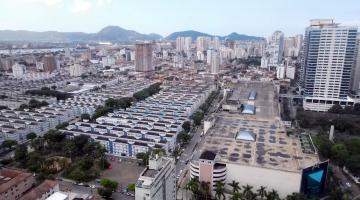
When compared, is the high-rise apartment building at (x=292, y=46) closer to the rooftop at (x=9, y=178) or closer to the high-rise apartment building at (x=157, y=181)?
the high-rise apartment building at (x=157, y=181)

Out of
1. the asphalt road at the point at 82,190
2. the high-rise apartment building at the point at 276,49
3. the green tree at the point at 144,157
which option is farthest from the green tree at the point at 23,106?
the high-rise apartment building at the point at 276,49

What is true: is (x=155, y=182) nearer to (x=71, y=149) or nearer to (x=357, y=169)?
(x=71, y=149)

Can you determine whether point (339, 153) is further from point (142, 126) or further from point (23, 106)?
point (23, 106)

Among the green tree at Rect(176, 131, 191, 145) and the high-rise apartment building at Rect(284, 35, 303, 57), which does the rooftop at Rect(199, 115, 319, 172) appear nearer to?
the green tree at Rect(176, 131, 191, 145)

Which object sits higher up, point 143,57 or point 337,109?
point 143,57

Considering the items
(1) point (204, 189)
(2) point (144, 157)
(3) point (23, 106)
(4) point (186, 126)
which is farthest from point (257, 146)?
(3) point (23, 106)
